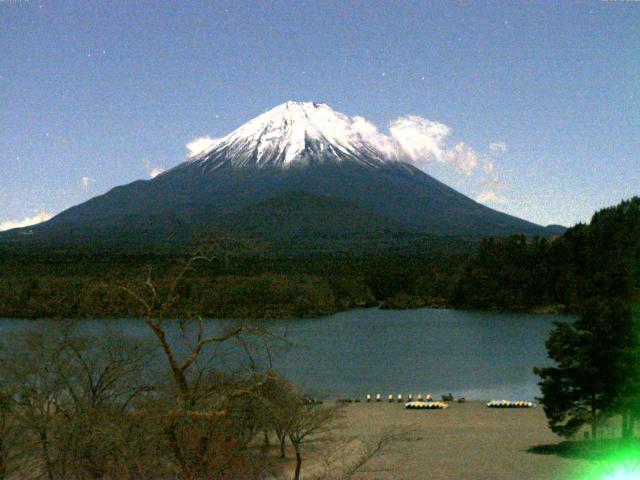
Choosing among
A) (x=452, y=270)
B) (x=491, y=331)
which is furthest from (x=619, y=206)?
(x=491, y=331)

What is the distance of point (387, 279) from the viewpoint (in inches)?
2778

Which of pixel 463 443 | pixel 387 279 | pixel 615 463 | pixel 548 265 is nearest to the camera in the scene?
pixel 615 463

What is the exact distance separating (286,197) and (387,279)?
195ft

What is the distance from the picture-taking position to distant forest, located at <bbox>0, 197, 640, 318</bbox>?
189ft

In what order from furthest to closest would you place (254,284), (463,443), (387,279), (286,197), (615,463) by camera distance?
(286,197) → (387,279) → (254,284) → (463,443) → (615,463)

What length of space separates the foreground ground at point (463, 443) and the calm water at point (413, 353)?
323 centimetres

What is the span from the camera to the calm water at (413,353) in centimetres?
2886

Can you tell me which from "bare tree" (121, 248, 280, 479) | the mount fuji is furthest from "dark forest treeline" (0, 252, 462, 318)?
"bare tree" (121, 248, 280, 479)

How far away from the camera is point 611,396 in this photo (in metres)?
15.8

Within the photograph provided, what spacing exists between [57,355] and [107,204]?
14435cm

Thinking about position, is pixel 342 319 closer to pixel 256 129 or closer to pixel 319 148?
pixel 319 148

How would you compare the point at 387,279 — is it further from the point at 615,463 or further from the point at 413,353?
the point at 615,463

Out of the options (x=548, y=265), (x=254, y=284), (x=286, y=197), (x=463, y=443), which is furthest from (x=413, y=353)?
(x=286, y=197)

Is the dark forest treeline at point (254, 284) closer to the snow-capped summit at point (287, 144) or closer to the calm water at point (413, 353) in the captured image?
the calm water at point (413, 353)
